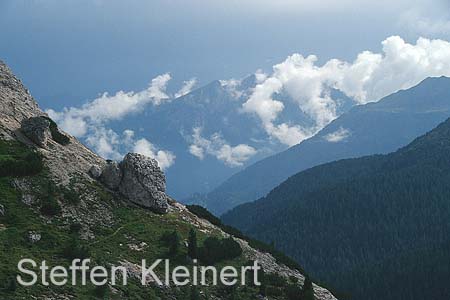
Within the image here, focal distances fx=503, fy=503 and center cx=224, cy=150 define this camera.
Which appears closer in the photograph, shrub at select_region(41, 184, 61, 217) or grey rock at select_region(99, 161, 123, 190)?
shrub at select_region(41, 184, 61, 217)

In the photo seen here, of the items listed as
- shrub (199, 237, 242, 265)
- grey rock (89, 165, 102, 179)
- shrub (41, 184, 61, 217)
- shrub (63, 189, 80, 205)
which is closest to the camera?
shrub (41, 184, 61, 217)

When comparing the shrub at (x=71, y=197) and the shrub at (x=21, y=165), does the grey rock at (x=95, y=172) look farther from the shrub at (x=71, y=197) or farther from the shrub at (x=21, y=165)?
the shrub at (x=71, y=197)

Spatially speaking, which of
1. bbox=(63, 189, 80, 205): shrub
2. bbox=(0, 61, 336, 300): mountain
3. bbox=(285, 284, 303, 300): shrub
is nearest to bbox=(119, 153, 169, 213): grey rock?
bbox=(0, 61, 336, 300): mountain

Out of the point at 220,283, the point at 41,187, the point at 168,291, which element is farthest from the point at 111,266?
the point at 41,187

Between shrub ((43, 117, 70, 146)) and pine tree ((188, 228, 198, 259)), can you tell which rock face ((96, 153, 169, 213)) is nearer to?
shrub ((43, 117, 70, 146))

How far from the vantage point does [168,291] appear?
65500mm

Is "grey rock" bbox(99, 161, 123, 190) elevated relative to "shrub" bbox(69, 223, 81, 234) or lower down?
elevated

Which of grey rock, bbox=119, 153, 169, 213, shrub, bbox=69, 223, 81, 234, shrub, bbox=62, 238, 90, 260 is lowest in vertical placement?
shrub, bbox=62, 238, 90, 260

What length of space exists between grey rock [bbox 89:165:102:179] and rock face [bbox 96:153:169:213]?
2.19ft

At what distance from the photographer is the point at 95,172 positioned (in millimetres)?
93312

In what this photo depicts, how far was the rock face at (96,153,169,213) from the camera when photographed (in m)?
91.4

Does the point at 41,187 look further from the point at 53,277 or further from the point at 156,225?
the point at 53,277

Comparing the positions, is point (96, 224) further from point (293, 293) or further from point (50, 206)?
point (293, 293)

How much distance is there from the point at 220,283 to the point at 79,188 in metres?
29.4
